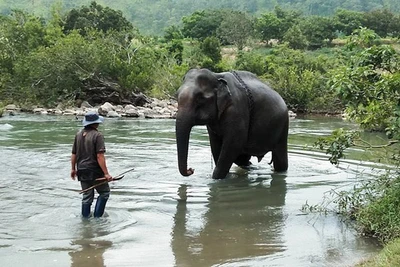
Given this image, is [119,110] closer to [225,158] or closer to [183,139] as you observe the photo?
[225,158]

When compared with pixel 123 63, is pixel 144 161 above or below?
below

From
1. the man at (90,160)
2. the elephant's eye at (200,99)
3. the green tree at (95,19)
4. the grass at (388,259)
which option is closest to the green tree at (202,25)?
the green tree at (95,19)

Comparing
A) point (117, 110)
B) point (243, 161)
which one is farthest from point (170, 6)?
point (243, 161)

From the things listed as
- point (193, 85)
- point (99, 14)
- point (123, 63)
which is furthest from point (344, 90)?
point (99, 14)

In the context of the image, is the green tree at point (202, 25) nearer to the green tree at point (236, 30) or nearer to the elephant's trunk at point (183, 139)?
the green tree at point (236, 30)

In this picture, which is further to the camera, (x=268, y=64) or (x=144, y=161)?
(x=268, y=64)

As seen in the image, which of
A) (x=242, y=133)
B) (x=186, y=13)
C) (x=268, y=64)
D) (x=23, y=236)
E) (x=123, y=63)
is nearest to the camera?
(x=23, y=236)

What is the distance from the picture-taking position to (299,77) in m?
38.0

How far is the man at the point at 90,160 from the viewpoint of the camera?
7.71 m

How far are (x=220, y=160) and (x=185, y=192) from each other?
116cm

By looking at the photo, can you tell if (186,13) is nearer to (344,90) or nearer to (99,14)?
(99,14)

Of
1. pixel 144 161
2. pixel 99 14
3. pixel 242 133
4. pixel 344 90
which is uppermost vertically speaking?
pixel 99 14

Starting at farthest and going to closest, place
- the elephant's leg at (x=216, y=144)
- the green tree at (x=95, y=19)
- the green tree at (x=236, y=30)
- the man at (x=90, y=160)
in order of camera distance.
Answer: the green tree at (x=236, y=30) → the green tree at (x=95, y=19) → the elephant's leg at (x=216, y=144) → the man at (x=90, y=160)

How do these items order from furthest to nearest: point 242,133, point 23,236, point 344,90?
point 242,133, point 344,90, point 23,236
